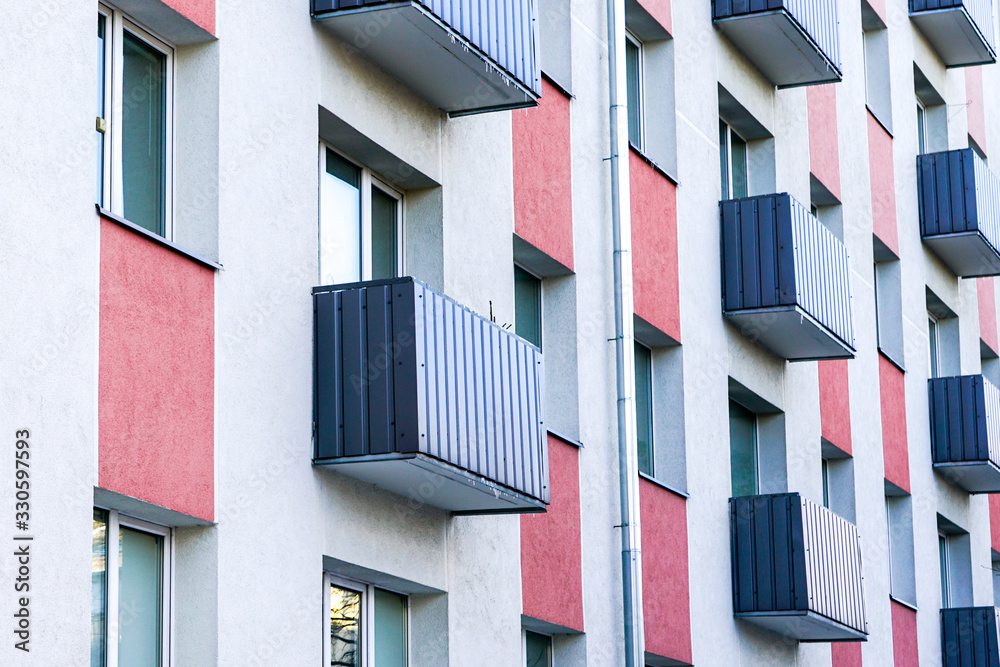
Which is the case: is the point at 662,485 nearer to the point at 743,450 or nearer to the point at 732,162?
the point at 743,450

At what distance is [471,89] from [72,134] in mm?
4708

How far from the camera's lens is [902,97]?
1147 inches

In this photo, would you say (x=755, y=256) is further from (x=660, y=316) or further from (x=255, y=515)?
(x=255, y=515)

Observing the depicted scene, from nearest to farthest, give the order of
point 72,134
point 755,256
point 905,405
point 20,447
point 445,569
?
point 20,447, point 72,134, point 445,569, point 755,256, point 905,405

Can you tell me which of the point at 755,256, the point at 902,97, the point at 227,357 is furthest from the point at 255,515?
the point at 902,97

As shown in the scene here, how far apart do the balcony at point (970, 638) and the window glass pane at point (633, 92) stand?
1089 cm

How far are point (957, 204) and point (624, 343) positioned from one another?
1351cm

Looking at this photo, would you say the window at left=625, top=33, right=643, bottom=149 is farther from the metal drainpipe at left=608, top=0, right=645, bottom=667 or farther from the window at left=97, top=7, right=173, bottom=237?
the window at left=97, top=7, right=173, bottom=237

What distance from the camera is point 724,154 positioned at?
2212 centimetres

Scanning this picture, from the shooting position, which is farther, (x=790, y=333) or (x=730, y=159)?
(x=730, y=159)

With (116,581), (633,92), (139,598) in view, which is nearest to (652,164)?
(633,92)

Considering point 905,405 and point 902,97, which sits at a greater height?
point 902,97

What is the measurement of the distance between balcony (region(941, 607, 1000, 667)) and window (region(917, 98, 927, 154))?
8491mm

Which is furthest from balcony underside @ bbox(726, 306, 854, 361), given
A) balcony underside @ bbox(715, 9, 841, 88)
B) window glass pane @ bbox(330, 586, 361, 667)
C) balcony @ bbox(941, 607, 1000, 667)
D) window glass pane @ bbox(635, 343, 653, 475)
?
window glass pane @ bbox(330, 586, 361, 667)
